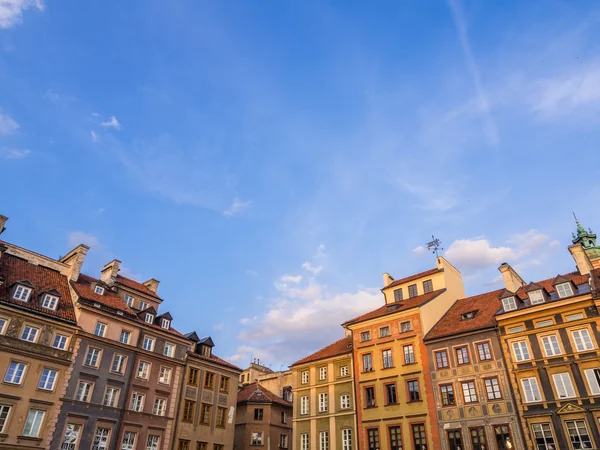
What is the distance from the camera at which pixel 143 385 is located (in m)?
39.4

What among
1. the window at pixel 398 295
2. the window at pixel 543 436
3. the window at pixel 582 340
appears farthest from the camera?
the window at pixel 398 295

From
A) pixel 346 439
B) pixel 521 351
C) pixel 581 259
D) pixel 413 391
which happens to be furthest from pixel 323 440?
pixel 581 259

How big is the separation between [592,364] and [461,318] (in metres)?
11.0

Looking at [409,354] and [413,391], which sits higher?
[409,354]

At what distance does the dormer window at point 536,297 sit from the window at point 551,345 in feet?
9.09

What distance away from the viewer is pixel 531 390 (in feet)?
103

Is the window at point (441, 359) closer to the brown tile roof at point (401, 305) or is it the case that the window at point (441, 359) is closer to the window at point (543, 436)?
the brown tile roof at point (401, 305)

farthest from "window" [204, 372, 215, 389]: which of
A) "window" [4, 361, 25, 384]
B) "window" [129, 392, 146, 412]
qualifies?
"window" [4, 361, 25, 384]

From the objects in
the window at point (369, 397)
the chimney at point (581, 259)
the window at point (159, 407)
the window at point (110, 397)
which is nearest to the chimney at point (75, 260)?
the window at point (110, 397)

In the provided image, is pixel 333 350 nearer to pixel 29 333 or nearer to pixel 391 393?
pixel 391 393

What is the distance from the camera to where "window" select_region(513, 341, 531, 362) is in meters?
32.6

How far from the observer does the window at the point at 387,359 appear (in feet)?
130

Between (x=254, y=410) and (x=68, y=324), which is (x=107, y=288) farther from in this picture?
(x=254, y=410)

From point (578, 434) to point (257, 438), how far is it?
3278cm
